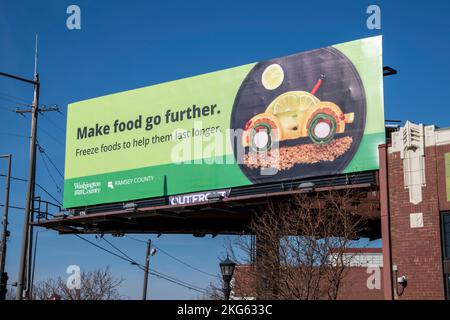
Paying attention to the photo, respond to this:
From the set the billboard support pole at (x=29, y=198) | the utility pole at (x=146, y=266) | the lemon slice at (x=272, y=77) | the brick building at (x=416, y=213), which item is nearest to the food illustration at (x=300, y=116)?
the lemon slice at (x=272, y=77)

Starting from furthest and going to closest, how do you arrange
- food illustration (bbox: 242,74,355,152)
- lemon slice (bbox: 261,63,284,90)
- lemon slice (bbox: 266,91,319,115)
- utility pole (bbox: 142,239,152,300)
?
utility pole (bbox: 142,239,152,300)
lemon slice (bbox: 261,63,284,90)
lemon slice (bbox: 266,91,319,115)
food illustration (bbox: 242,74,355,152)

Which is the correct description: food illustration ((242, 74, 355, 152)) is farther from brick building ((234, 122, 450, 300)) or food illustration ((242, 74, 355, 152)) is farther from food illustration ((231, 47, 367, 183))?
brick building ((234, 122, 450, 300))

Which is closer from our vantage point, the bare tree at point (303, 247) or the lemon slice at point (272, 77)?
the bare tree at point (303, 247)

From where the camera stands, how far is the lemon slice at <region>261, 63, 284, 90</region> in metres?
32.4

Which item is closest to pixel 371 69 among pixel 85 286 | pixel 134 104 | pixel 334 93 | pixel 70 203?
pixel 334 93

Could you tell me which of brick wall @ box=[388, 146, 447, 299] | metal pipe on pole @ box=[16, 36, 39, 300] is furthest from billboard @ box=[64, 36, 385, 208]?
metal pipe on pole @ box=[16, 36, 39, 300]

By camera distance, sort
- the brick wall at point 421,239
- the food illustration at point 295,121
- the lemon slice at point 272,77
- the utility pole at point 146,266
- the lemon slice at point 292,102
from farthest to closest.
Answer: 1. the utility pole at point 146,266
2. the lemon slice at point 272,77
3. the lemon slice at point 292,102
4. the food illustration at point 295,121
5. the brick wall at point 421,239

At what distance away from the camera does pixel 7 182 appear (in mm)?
39500

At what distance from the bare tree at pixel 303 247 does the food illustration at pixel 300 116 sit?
1569mm

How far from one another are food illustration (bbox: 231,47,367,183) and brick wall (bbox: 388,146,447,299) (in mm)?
3566

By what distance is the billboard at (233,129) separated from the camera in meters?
29.9

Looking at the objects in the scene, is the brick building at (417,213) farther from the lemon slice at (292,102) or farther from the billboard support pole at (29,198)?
the billboard support pole at (29,198)

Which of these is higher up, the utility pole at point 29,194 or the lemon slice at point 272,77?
the lemon slice at point 272,77

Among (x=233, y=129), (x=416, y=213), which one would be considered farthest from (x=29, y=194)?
(x=416, y=213)
